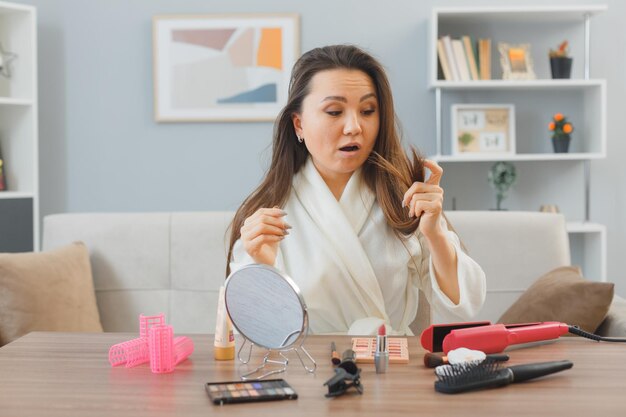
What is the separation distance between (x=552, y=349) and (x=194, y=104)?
300 cm

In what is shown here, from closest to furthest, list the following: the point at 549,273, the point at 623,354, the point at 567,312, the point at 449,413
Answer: the point at 449,413
the point at 623,354
the point at 567,312
the point at 549,273

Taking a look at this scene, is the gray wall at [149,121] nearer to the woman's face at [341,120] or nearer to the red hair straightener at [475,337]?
the woman's face at [341,120]

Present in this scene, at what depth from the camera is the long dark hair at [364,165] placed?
1.93 meters

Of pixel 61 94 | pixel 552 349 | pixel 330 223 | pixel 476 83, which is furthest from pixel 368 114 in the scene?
pixel 61 94

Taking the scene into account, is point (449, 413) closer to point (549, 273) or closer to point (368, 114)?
point (368, 114)

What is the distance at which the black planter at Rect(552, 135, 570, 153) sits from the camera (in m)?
3.93

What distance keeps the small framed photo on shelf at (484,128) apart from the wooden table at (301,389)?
8.36 ft

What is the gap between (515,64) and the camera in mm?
3918

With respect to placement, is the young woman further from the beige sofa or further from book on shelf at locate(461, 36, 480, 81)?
book on shelf at locate(461, 36, 480, 81)

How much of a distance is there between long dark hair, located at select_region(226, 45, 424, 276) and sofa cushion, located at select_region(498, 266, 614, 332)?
583mm

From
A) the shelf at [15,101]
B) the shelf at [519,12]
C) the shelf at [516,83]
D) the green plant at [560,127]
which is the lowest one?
the green plant at [560,127]

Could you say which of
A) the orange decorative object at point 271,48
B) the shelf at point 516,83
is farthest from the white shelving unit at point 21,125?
the shelf at point 516,83

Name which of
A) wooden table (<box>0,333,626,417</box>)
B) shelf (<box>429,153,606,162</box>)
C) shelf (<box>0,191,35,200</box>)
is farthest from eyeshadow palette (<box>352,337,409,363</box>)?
shelf (<box>0,191,35,200</box>)

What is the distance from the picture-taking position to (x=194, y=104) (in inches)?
164
